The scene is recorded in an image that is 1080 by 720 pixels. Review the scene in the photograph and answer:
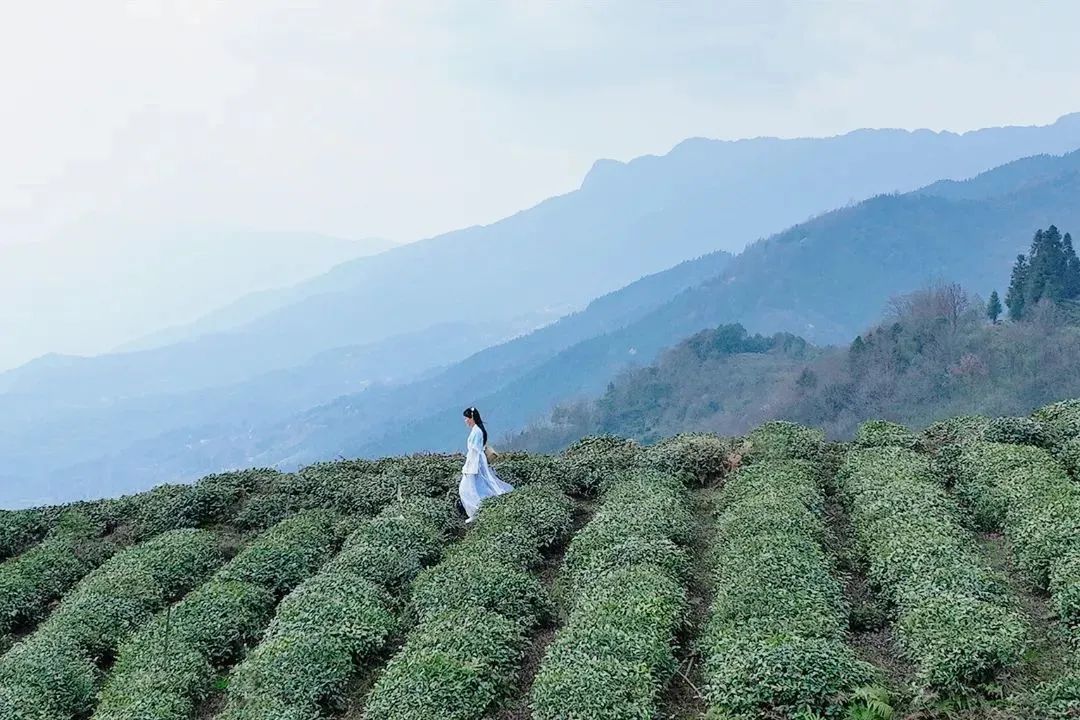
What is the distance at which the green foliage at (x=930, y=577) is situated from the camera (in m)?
8.94

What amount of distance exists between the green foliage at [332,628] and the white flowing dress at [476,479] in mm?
1655

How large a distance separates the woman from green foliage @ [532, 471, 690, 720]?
8.93ft

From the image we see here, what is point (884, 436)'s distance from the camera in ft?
63.1

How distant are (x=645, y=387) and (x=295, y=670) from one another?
440 ft

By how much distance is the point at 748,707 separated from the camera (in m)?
8.62

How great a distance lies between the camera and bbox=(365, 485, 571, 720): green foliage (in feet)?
31.5

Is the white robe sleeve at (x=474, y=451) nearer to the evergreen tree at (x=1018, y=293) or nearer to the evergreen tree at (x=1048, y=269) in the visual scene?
the evergreen tree at (x=1048, y=269)

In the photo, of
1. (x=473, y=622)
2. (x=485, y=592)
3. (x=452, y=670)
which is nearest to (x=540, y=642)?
(x=485, y=592)

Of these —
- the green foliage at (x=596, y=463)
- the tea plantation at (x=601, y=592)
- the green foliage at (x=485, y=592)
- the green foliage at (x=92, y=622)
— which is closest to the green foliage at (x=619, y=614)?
the tea plantation at (x=601, y=592)

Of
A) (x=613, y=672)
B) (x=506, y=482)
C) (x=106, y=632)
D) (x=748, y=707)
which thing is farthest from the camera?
(x=506, y=482)

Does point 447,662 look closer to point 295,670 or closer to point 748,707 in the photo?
point 295,670

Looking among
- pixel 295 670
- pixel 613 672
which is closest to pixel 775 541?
pixel 613 672

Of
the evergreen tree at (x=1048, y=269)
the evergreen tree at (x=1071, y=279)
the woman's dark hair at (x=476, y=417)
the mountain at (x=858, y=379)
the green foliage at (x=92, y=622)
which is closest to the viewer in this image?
the green foliage at (x=92, y=622)

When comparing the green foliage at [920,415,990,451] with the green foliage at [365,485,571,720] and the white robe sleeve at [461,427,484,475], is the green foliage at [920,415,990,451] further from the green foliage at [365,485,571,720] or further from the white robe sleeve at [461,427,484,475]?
the white robe sleeve at [461,427,484,475]
